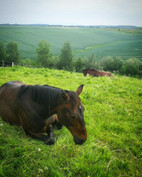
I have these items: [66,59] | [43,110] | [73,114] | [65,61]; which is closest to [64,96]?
[73,114]

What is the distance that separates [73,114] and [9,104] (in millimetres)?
2275

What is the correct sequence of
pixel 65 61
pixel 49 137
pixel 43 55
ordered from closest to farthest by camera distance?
pixel 49 137, pixel 65 61, pixel 43 55

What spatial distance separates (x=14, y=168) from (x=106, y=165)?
2065mm

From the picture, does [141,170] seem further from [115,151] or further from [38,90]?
[38,90]

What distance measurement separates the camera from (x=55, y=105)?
9.36 feet

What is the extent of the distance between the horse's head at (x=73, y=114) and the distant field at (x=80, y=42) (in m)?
61.8

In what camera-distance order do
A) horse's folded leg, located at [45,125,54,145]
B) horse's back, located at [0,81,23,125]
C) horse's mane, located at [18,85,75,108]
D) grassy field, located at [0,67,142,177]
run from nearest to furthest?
grassy field, located at [0,67,142,177]
horse's mane, located at [18,85,75,108]
horse's folded leg, located at [45,125,54,145]
horse's back, located at [0,81,23,125]

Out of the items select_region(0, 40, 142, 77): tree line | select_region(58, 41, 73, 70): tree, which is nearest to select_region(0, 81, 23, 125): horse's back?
select_region(0, 40, 142, 77): tree line

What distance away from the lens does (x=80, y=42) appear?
3701 inches

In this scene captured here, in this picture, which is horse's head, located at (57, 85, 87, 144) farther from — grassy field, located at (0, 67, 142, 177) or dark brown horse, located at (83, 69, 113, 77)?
dark brown horse, located at (83, 69, 113, 77)

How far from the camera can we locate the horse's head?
103 inches

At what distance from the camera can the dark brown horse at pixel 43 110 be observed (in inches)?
104

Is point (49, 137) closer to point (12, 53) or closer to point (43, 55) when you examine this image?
point (12, 53)

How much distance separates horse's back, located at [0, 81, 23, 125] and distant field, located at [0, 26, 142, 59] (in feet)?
197
